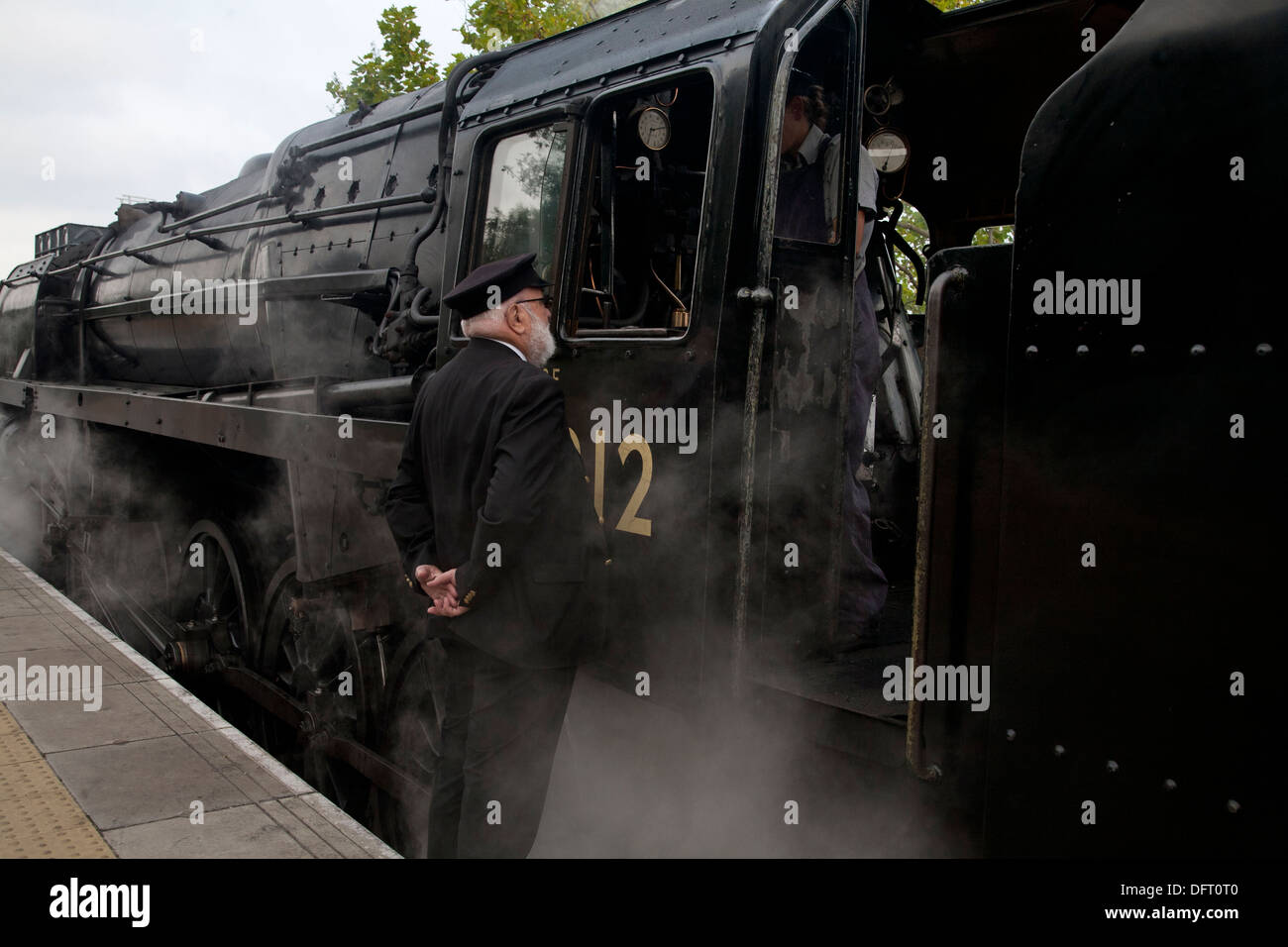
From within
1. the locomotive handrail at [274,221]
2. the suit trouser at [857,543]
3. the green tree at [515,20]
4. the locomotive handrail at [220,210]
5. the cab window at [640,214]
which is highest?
the green tree at [515,20]

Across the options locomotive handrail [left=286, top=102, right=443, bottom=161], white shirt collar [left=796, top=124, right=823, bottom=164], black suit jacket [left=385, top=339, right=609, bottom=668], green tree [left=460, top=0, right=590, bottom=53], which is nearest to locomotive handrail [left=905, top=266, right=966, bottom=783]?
black suit jacket [left=385, top=339, right=609, bottom=668]

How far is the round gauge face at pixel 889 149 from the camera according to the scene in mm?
4184

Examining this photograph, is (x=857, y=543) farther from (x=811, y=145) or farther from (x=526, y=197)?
(x=526, y=197)

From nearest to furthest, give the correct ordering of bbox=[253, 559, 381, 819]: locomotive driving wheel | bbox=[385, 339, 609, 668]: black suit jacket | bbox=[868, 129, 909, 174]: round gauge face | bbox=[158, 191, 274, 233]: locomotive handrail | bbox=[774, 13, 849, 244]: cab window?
bbox=[385, 339, 609, 668]: black suit jacket
bbox=[774, 13, 849, 244]: cab window
bbox=[868, 129, 909, 174]: round gauge face
bbox=[253, 559, 381, 819]: locomotive driving wheel
bbox=[158, 191, 274, 233]: locomotive handrail

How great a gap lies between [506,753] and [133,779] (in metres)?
1.46

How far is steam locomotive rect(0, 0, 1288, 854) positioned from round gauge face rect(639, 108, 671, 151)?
0.07 feet

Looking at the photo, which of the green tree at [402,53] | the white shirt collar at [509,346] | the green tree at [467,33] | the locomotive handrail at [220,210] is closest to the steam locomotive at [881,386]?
the white shirt collar at [509,346]

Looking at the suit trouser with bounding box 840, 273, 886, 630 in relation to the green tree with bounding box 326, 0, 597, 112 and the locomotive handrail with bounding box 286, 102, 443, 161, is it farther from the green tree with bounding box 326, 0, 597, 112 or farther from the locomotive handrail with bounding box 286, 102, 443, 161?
the green tree with bounding box 326, 0, 597, 112

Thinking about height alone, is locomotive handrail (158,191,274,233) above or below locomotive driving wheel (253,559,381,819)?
above

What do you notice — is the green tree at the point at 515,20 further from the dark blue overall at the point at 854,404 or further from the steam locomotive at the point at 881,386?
the dark blue overall at the point at 854,404

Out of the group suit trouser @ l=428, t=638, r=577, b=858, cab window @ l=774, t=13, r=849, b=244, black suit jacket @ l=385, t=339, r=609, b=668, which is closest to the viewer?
black suit jacket @ l=385, t=339, r=609, b=668

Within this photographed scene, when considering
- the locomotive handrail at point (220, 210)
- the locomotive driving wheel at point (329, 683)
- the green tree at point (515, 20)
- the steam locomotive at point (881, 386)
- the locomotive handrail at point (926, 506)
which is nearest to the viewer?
the steam locomotive at point (881, 386)

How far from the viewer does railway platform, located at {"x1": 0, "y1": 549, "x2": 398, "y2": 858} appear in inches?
108
